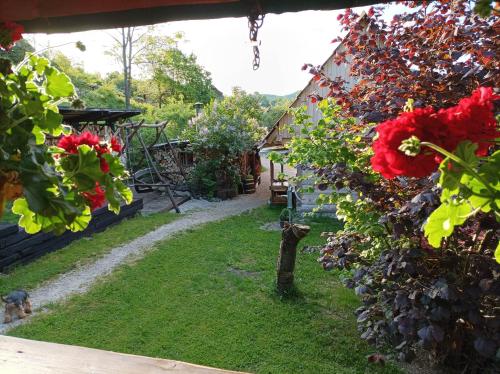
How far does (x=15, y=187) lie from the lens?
0.67m

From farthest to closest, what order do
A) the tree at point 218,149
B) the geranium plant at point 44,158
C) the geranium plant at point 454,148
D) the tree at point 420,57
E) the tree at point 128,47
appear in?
the tree at point 128,47, the tree at point 218,149, the tree at point 420,57, the geranium plant at point 44,158, the geranium plant at point 454,148

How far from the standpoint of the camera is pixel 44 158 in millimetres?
686

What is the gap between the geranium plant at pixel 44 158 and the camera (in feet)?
2.11

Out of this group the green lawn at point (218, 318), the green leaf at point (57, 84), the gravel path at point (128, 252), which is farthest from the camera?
the gravel path at point (128, 252)

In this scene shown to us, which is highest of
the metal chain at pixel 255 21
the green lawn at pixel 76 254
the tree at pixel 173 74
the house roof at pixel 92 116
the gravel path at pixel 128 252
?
the tree at pixel 173 74

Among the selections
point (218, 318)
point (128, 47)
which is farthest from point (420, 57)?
point (128, 47)

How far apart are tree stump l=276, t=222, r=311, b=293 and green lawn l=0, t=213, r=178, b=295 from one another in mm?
2817

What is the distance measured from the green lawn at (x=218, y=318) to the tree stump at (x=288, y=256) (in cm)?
16

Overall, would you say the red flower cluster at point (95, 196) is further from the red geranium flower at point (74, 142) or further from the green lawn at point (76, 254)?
the green lawn at point (76, 254)

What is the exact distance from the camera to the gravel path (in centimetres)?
399

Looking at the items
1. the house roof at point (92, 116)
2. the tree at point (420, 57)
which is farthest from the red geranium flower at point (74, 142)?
the house roof at point (92, 116)

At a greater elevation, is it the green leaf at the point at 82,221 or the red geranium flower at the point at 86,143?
the red geranium flower at the point at 86,143

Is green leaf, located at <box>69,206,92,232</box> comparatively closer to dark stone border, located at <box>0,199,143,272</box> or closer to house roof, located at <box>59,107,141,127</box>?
dark stone border, located at <box>0,199,143,272</box>

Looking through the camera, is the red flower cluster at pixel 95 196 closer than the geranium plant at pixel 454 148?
No
